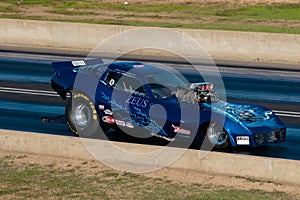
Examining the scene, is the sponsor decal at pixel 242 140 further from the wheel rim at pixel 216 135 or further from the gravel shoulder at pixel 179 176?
the gravel shoulder at pixel 179 176

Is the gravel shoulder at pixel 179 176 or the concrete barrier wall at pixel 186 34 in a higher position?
the concrete barrier wall at pixel 186 34

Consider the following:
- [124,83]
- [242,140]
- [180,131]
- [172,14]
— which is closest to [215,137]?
[242,140]

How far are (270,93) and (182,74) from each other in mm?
3578

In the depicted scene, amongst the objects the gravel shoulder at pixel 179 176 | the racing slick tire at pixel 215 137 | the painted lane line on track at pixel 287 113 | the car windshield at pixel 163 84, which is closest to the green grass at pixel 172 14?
the painted lane line on track at pixel 287 113

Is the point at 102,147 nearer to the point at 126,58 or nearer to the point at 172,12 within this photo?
the point at 126,58

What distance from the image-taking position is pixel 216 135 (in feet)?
53.9

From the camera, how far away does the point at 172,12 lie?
39.8m

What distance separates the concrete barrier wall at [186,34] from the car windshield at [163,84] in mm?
10693

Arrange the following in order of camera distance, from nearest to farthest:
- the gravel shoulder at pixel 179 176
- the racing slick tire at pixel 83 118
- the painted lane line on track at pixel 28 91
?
the gravel shoulder at pixel 179 176 < the racing slick tire at pixel 83 118 < the painted lane line on track at pixel 28 91

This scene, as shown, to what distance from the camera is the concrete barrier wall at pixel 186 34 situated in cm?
Result: 2775

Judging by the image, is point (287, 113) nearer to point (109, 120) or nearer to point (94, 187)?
point (109, 120)

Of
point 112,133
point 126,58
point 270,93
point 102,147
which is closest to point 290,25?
Answer: point 126,58

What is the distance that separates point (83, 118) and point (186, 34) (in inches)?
465

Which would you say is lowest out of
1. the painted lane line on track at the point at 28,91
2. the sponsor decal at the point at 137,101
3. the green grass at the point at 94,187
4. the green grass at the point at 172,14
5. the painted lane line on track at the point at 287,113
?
the painted lane line on track at the point at 28,91
